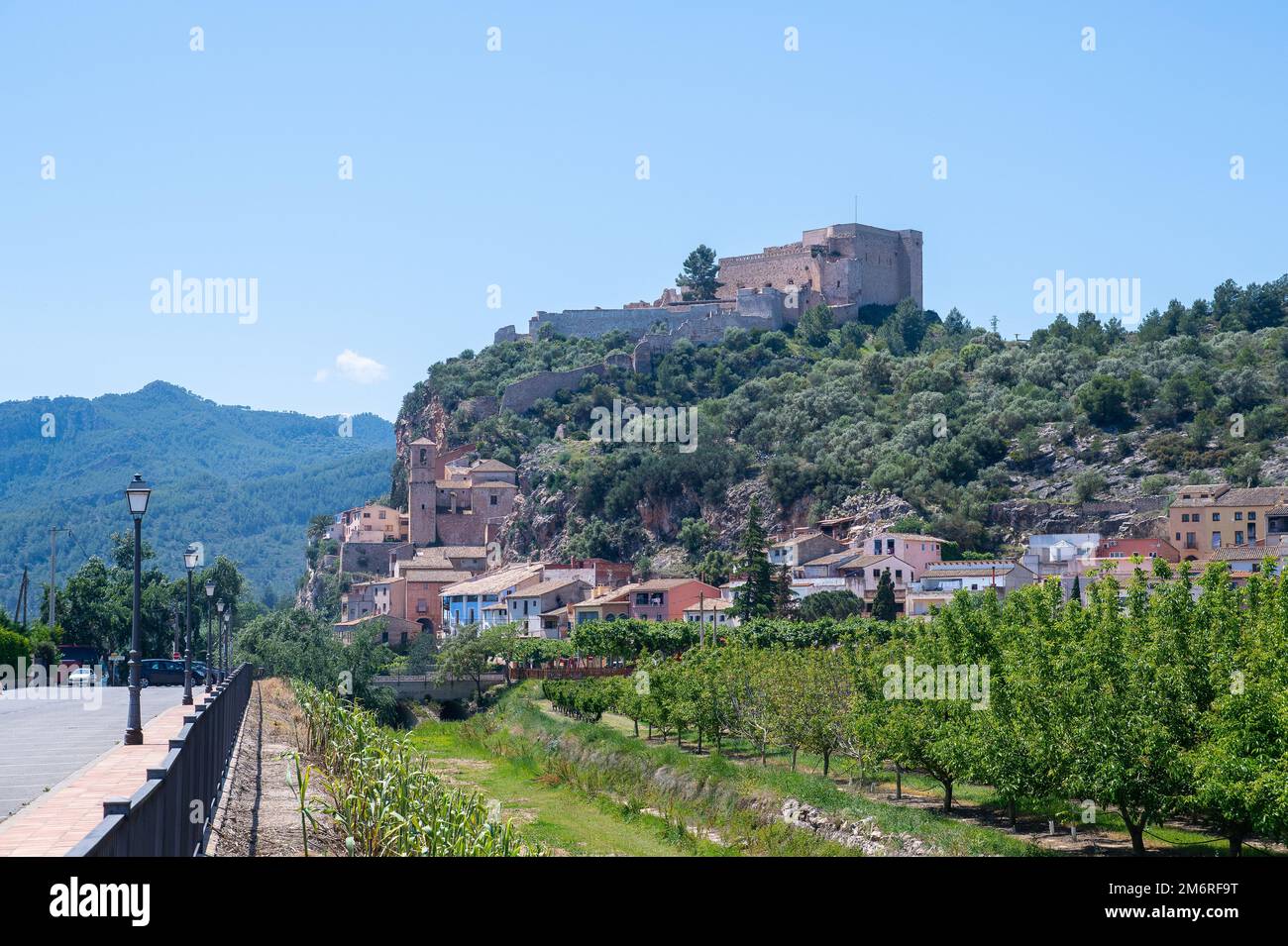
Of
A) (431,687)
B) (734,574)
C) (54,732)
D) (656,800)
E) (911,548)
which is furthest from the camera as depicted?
(734,574)

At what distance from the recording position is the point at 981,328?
121625 millimetres

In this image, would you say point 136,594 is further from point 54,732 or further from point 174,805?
point 174,805

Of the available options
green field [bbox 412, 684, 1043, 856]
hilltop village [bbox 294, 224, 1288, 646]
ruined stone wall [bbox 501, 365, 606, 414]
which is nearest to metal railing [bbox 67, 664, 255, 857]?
green field [bbox 412, 684, 1043, 856]

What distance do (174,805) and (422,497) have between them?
9839 cm

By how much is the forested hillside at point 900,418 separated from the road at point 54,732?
5428cm

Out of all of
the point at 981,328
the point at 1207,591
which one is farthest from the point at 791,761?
the point at 981,328

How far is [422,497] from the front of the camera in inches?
4213

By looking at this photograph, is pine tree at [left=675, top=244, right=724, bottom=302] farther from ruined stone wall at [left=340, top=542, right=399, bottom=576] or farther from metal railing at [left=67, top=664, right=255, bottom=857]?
metal railing at [left=67, top=664, right=255, bottom=857]

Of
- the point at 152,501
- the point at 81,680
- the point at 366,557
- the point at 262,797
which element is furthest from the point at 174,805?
the point at 152,501

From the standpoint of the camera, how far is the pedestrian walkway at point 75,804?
35.4 feet

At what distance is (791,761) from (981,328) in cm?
9167

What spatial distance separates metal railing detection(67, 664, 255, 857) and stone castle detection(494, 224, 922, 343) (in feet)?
358

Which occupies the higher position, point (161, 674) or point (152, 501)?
point (152, 501)
